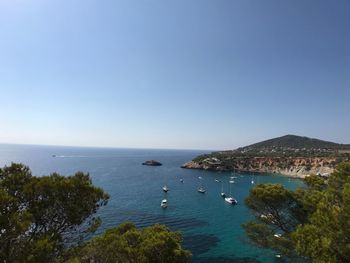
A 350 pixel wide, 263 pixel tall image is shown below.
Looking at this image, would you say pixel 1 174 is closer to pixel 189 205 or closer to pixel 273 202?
pixel 273 202

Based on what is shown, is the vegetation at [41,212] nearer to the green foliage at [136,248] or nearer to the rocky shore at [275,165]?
the green foliage at [136,248]

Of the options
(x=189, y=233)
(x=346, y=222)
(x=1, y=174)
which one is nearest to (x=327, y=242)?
(x=346, y=222)

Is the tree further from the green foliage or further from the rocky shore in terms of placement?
the rocky shore

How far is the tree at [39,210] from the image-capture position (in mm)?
8648

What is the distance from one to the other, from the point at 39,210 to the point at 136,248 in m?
8.96

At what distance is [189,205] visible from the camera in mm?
63562

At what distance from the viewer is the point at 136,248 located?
1780 centimetres

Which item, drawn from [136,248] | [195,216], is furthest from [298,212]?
[195,216]

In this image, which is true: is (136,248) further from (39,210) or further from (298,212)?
(298,212)

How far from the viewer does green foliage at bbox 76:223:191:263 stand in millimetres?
15977

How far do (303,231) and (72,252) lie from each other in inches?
405

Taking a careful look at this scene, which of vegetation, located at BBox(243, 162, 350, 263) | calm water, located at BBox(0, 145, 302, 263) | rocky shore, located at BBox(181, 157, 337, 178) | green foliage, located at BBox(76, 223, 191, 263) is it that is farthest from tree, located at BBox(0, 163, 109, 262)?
rocky shore, located at BBox(181, 157, 337, 178)

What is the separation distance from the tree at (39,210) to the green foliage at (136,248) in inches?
150

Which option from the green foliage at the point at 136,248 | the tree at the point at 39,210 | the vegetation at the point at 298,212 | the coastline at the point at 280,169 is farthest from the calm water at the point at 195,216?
the coastline at the point at 280,169
